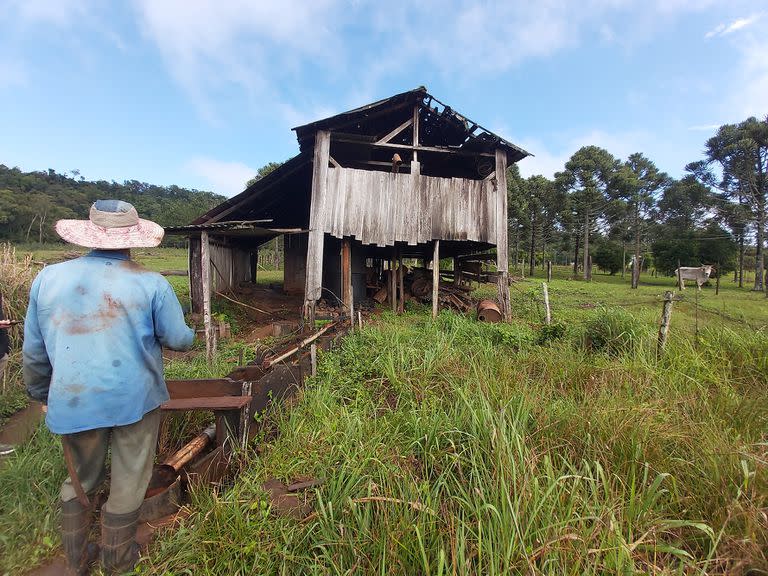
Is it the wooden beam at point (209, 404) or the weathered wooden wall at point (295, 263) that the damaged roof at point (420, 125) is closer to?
the weathered wooden wall at point (295, 263)

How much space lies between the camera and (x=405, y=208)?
9016mm

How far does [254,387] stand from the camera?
3023 millimetres

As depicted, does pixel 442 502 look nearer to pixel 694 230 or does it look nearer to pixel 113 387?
pixel 113 387

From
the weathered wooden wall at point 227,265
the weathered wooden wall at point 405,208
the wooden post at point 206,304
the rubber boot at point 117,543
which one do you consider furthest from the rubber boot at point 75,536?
the weathered wooden wall at point 227,265

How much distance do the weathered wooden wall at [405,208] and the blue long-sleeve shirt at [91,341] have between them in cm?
660

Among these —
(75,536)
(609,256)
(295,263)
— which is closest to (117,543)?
(75,536)

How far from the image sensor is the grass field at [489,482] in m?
1.76

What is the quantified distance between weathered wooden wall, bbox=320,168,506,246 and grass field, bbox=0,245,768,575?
516 centimetres

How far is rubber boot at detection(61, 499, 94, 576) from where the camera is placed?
1902 mm

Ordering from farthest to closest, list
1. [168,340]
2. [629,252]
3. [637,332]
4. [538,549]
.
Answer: [629,252]
[637,332]
[168,340]
[538,549]

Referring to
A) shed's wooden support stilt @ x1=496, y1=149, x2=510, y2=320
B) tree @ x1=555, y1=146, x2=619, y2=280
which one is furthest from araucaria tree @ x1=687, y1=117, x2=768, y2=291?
shed's wooden support stilt @ x1=496, y1=149, x2=510, y2=320

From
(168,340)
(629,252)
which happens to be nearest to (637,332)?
(168,340)

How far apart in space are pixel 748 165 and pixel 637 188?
6.48 meters

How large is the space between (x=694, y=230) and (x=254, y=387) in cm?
4155
